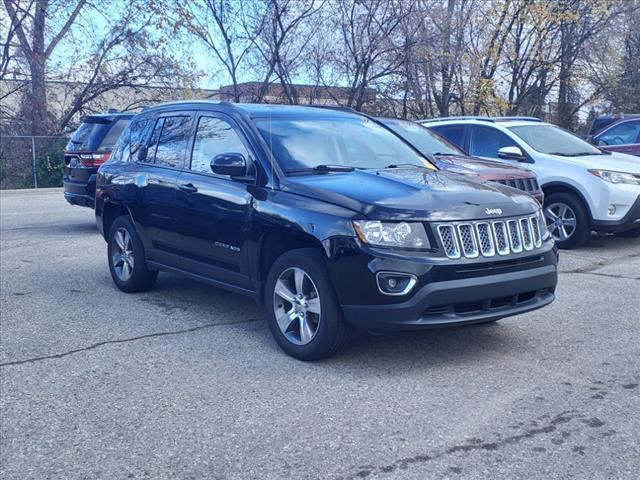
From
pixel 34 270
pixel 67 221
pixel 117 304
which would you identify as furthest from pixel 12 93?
pixel 117 304

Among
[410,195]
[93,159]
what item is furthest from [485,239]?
[93,159]

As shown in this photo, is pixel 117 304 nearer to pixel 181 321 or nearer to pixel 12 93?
pixel 181 321

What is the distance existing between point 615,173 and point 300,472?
760 centimetres

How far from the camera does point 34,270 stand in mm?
9117

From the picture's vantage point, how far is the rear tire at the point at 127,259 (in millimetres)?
7486

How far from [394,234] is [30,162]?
20769mm

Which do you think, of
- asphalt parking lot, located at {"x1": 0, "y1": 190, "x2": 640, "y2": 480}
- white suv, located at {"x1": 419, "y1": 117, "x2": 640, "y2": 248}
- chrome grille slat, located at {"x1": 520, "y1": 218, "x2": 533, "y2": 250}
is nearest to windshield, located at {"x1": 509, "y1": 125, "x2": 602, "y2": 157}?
white suv, located at {"x1": 419, "y1": 117, "x2": 640, "y2": 248}

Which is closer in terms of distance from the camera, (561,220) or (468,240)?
(468,240)

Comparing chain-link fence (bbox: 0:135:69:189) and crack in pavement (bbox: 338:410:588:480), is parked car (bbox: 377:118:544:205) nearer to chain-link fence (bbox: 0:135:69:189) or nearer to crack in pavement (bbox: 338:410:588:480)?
crack in pavement (bbox: 338:410:588:480)

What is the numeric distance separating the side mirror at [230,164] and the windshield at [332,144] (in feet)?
0.90

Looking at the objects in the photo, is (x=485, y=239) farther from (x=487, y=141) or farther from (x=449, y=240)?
(x=487, y=141)

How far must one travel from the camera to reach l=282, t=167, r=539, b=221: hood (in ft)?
16.6

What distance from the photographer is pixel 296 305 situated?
5422 millimetres

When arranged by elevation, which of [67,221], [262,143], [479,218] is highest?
[262,143]
